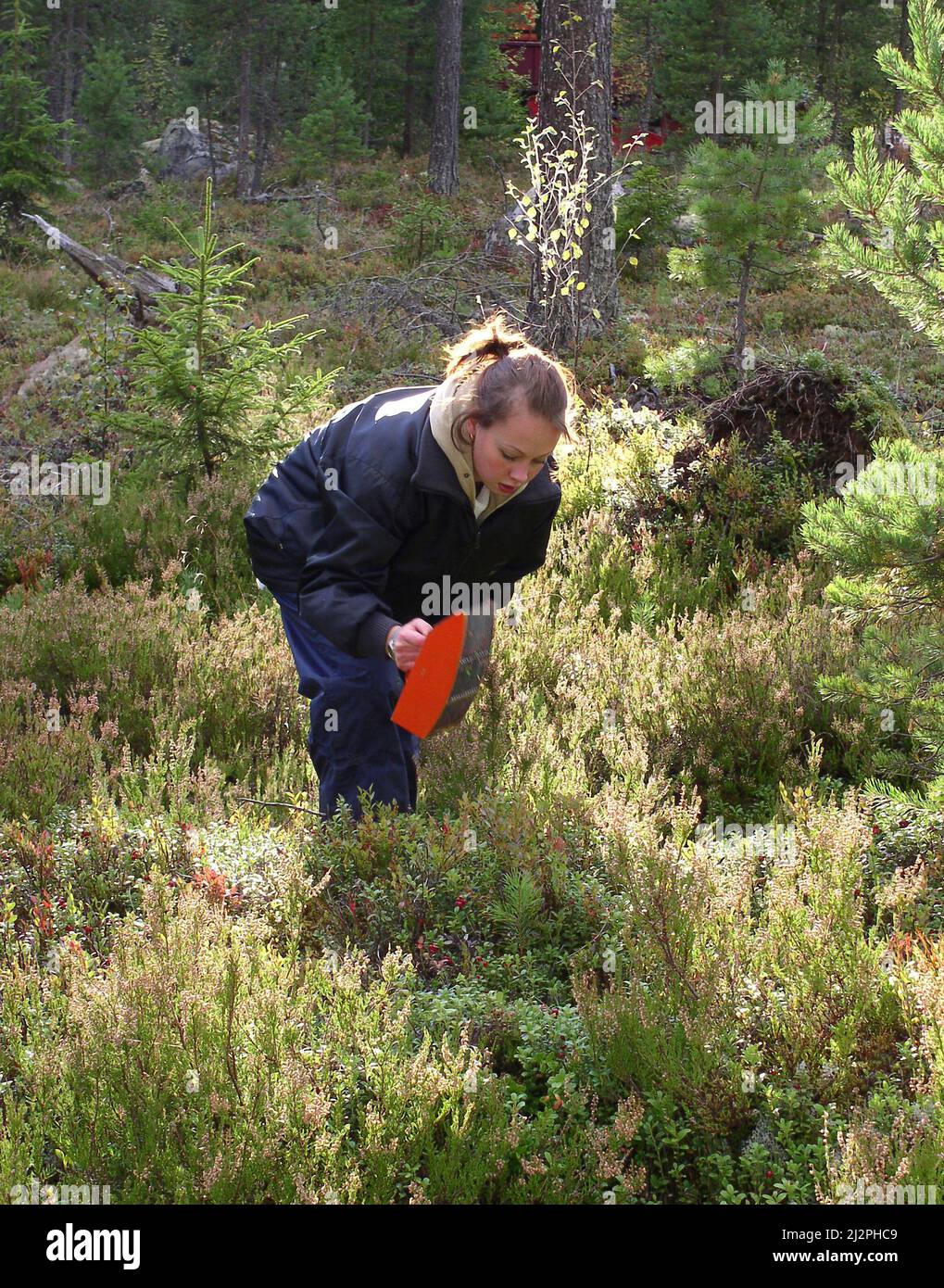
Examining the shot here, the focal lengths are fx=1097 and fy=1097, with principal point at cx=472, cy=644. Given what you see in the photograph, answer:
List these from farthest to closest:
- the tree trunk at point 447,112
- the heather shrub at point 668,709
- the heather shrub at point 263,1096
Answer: the tree trunk at point 447,112 < the heather shrub at point 668,709 < the heather shrub at point 263,1096

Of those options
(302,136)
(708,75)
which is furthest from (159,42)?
(708,75)

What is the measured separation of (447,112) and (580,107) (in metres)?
12.8

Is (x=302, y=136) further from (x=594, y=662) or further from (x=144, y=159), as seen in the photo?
(x=594, y=662)

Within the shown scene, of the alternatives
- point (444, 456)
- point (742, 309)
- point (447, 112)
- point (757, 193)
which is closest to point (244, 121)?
point (447, 112)

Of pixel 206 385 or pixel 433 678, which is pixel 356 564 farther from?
pixel 206 385

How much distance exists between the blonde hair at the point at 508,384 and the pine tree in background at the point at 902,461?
959mm

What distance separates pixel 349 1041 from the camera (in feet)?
9.32

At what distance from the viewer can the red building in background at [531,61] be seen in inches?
1081

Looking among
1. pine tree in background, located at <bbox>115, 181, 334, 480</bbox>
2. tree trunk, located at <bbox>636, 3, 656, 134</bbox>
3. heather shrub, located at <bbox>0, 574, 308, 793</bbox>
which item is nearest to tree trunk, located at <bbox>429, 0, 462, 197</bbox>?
tree trunk, located at <bbox>636, 3, 656, 134</bbox>

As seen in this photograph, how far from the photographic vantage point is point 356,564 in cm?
374

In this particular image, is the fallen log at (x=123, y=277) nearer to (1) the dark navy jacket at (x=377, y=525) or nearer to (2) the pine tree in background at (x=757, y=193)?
(2) the pine tree in background at (x=757, y=193)

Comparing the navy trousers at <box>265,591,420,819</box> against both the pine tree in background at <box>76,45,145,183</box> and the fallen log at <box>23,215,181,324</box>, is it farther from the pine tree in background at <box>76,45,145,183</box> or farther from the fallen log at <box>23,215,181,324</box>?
the pine tree in background at <box>76,45,145,183</box>

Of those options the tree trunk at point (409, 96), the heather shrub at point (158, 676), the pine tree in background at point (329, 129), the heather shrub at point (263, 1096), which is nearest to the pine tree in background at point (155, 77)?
the tree trunk at point (409, 96)

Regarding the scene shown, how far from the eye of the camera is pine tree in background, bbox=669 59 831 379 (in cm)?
874
